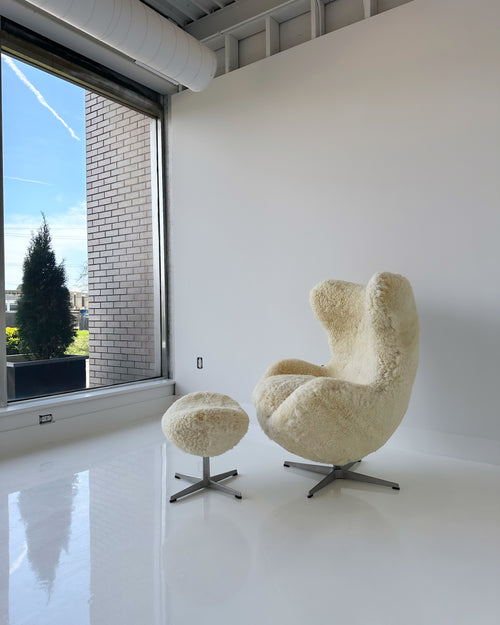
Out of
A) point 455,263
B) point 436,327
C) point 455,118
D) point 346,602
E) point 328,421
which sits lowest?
point 346,602

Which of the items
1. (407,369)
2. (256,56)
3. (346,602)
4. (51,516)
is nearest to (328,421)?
(407,369)

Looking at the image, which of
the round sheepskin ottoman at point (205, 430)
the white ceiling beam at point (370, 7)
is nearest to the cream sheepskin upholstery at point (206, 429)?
the round sheepskin ottoman at point (205, 430)

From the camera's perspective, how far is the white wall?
291 centimetres

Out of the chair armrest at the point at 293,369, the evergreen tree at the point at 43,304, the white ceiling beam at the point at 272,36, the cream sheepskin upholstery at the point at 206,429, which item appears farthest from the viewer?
the white ceiling beam at the point at 272,36

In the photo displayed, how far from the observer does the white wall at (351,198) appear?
291 centimetres

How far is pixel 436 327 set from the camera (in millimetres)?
3070

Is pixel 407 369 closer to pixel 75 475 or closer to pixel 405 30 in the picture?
pixel 75 475

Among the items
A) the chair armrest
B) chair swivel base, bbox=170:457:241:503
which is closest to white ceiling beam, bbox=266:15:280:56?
the chair armrest

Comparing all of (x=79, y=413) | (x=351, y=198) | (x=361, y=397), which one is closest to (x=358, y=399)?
(x=361, y=397)

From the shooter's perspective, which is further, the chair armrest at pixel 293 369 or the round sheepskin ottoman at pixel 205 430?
the chair armrest at pixel 293 369

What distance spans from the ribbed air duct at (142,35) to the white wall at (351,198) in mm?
455

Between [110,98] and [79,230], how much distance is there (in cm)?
127

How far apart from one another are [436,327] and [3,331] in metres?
3.02

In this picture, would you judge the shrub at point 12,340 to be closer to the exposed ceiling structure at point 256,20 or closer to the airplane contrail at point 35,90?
the airplane contrail at point 35,90
